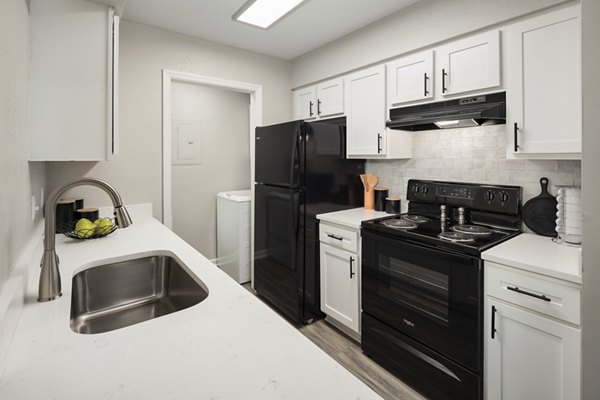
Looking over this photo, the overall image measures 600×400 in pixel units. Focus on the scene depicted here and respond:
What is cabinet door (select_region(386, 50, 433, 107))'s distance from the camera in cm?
210

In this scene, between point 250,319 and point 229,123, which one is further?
point 229,123

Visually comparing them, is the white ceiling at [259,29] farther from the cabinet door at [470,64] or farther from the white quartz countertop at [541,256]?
the white quartz countertop at [541,256]

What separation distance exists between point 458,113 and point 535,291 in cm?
105

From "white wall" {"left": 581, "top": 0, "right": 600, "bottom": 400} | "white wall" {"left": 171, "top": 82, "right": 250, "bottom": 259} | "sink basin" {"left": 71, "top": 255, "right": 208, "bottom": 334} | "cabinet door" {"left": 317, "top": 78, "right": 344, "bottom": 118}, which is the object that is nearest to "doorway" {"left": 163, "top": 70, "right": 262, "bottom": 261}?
"white wall" {"left": 171, "top": 82, "right": 250, "bottom": 259}

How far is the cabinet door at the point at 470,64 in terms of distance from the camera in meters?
1.79

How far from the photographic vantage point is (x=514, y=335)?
1422 millimetres

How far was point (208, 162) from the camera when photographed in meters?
4.04

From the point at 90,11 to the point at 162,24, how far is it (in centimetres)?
109

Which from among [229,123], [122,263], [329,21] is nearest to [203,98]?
[229,123]

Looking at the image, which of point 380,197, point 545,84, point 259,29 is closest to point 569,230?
point 545,84

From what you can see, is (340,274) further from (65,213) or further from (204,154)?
(204,154)

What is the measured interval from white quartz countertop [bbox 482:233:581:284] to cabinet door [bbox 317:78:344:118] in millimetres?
1729

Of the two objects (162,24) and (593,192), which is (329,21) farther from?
(593,192)

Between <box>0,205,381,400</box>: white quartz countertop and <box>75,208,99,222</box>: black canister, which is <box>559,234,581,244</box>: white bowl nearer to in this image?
<box>0,205,381,400</box>: white quartz countertop
